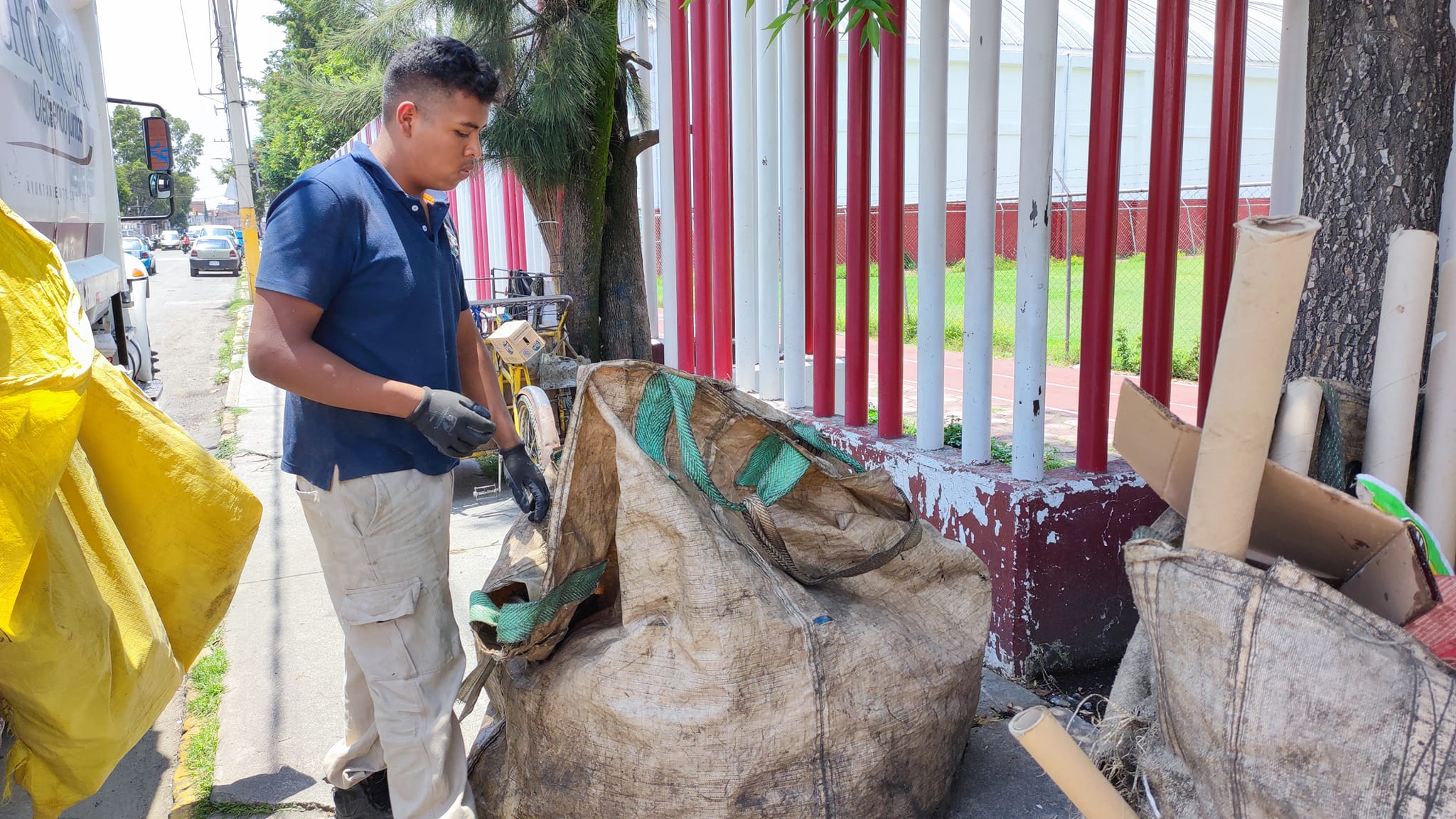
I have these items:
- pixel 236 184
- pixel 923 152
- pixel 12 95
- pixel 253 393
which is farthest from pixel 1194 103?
pixel 12 95

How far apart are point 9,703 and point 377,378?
83 cm

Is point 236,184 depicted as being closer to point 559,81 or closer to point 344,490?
point 559,81

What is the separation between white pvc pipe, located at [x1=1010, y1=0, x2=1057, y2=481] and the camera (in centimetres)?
302

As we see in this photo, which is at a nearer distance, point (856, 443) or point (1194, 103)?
point (856, 443)

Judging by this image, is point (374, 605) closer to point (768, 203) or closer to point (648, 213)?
point (768, 203)

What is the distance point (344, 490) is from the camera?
215 centimetres

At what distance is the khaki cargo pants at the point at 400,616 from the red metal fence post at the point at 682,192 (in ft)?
10.2

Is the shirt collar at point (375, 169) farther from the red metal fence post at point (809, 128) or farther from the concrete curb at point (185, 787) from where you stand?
the red metal fence post at point (809, 128)

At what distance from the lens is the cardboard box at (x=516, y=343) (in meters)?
5.23

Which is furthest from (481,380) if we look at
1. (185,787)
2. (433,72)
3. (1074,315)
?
(1074,315)

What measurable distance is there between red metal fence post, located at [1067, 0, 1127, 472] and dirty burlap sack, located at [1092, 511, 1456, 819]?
1.85 metres

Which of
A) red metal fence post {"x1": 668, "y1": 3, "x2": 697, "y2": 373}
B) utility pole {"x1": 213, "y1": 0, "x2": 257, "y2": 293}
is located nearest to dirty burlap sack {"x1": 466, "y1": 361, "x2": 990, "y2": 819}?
red metal fence post {"x1": 668, "y1": 3, "x2": 697, "y2": 373}

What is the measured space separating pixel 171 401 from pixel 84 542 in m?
9.02

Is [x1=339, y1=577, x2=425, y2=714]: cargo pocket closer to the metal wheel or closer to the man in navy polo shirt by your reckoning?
the man in navy polo shirt
